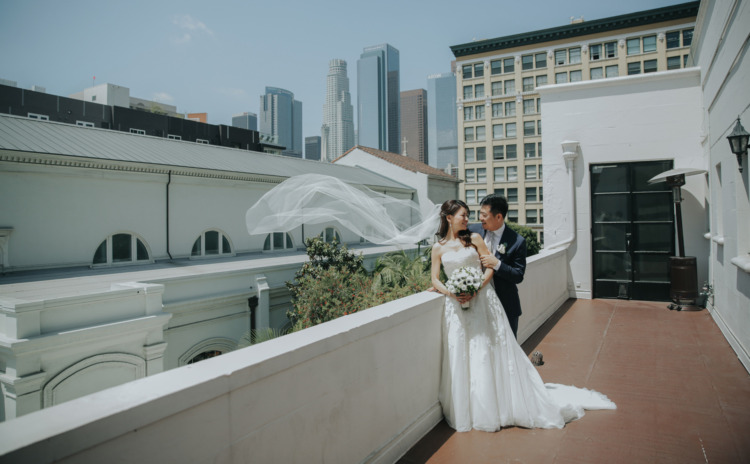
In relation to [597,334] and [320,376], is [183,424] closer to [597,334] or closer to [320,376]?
[320,376]

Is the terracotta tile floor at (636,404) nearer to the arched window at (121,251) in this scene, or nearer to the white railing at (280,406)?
the white railing at (280,406)

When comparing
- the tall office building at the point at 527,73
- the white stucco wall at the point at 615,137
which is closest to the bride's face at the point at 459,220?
the white stucco wall at the point at 615,137

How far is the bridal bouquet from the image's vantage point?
156 inches

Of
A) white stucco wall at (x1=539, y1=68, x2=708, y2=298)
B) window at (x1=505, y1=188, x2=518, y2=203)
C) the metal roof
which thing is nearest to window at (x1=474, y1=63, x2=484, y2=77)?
window at (x1=505, y1=188, x2=518, y2=203)

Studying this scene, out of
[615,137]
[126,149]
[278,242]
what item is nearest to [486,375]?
[615,137]

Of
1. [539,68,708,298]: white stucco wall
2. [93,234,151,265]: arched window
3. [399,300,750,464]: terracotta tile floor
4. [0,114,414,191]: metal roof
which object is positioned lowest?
[399,300,750,464]: terracotta tile floor

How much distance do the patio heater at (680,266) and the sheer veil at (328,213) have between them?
17.2 ft

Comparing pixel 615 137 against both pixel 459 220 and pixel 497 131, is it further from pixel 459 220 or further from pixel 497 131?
pixel 497 131

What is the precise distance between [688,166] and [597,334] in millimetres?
5206

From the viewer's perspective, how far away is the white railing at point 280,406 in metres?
1.71

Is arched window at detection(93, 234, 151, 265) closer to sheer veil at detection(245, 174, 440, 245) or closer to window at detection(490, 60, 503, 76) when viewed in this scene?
sheer veil at detection(245, 174, 440, 245)

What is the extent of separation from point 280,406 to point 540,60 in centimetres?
7356

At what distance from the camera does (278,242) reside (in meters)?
25.3

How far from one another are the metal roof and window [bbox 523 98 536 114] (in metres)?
50.7
